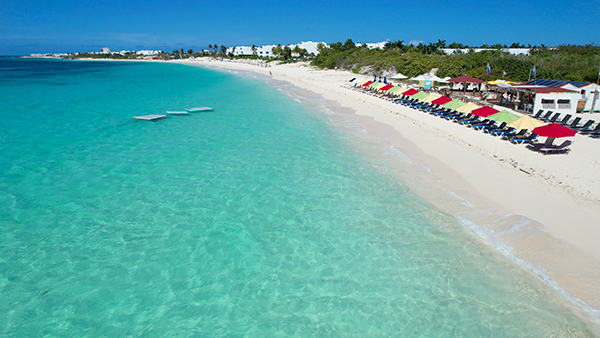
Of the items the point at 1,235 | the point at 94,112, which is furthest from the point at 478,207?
the point at 94,112

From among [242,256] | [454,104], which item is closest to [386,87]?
[454,104]

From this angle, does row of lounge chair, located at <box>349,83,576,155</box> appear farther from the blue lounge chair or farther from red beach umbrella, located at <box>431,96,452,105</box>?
red beach umbrella, located at <box>431,96,452,105</box>

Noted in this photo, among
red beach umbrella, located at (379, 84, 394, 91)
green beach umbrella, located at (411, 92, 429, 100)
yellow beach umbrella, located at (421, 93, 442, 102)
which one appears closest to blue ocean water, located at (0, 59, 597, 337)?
yellow beach umbrella, located at (421, 93, 442, 102)

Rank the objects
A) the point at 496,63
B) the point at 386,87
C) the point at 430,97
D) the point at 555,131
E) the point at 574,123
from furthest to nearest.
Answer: the point at 496,63 → the point at 386,87 → the point at 430,97 → the point at 574,123 → the point at 555,131

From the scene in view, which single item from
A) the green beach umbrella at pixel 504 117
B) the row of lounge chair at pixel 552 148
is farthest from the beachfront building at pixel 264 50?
the row of lounge chair at pixel 552 148

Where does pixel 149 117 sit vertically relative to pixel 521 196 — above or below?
above

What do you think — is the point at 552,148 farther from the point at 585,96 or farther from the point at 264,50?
the point at 264,50

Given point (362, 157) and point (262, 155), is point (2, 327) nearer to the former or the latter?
point (262, 155)
